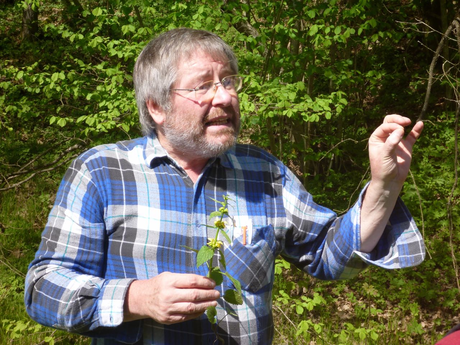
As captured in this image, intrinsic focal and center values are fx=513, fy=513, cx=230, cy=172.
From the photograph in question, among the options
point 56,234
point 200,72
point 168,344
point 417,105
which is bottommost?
point 417,105

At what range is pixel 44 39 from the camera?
8.09 m

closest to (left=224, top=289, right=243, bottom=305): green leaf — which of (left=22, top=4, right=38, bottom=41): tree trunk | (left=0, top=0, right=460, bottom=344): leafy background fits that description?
(left=0, top=0, right=460, bottom=344): leafy background

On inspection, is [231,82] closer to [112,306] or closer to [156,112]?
[156,112]

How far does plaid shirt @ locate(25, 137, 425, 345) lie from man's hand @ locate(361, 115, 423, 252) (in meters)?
0.04

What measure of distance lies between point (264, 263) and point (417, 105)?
5694 millimetres

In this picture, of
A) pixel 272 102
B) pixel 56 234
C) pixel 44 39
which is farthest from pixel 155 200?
pixel 44 39

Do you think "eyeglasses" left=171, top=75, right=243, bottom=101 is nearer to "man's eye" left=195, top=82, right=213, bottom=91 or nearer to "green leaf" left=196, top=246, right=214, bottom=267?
"man's eye" left=195, top=82, right=213, bottom=91

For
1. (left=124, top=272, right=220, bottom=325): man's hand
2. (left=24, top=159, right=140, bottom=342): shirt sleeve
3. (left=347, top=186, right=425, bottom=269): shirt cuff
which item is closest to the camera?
(left=124, top=272, right=220, bottom=325): man's hand

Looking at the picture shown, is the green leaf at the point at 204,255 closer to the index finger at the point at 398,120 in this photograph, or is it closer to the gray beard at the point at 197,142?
the gray beard at the point at 197,142

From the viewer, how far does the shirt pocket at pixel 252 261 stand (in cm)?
168

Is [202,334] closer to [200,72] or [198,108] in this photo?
[198,108]

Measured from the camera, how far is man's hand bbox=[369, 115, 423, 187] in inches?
57.9

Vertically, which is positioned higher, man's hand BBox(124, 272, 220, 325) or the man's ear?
the man's ear

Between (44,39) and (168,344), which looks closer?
(168,344)
